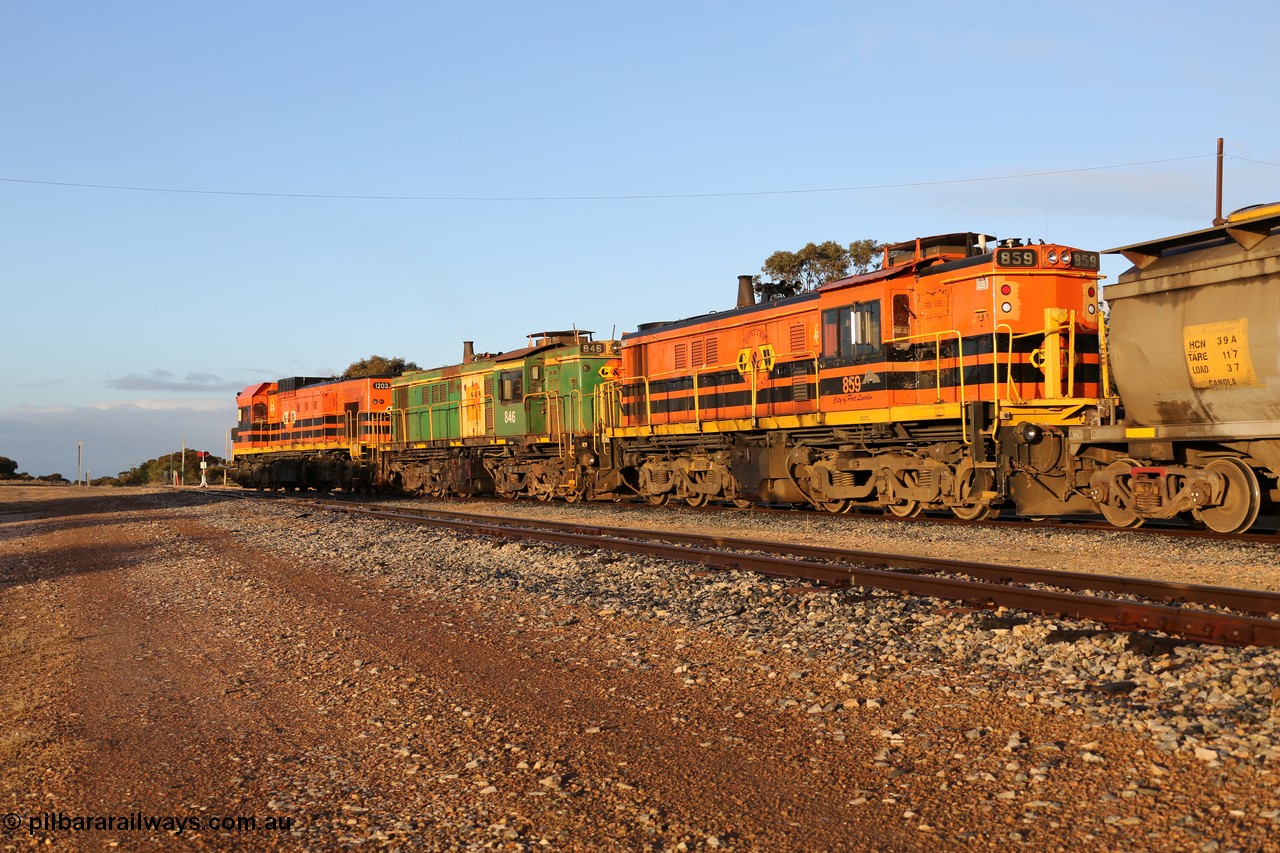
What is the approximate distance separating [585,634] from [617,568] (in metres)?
3.59

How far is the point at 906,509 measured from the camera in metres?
18.2

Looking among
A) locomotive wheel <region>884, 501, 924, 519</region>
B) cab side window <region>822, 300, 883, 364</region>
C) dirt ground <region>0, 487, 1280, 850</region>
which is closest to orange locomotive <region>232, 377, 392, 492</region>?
cab side window <region>822, 300, 883, 364</region>

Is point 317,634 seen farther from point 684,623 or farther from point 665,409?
point 665,409

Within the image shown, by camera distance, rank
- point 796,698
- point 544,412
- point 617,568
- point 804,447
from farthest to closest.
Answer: point 544,412 < point 804,447 < point 617,568 < point 796,698

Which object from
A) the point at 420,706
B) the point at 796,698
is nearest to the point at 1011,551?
the point at 796,698

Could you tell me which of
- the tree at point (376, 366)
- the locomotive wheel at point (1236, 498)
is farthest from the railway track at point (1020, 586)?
the tree at point (376, 366)

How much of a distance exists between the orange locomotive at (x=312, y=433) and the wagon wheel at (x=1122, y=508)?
27.6 meters

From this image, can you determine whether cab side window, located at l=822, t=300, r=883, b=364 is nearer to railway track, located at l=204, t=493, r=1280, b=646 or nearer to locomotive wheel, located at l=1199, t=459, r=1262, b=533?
railway track, located at l=204, t=493, r=1280, b=646

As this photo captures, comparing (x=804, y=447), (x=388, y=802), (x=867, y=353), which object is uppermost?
(x=867, y=353)

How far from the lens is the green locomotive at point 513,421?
90.9 feet

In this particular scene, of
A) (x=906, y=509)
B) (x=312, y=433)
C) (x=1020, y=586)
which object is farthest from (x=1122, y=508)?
(x=312, y=433)

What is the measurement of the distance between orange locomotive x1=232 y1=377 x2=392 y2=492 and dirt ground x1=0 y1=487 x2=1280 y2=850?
3060 cm

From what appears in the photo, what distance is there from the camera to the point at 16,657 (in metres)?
9.12

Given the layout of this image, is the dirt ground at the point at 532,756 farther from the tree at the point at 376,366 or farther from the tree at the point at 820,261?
the tree at the point at 376,366
